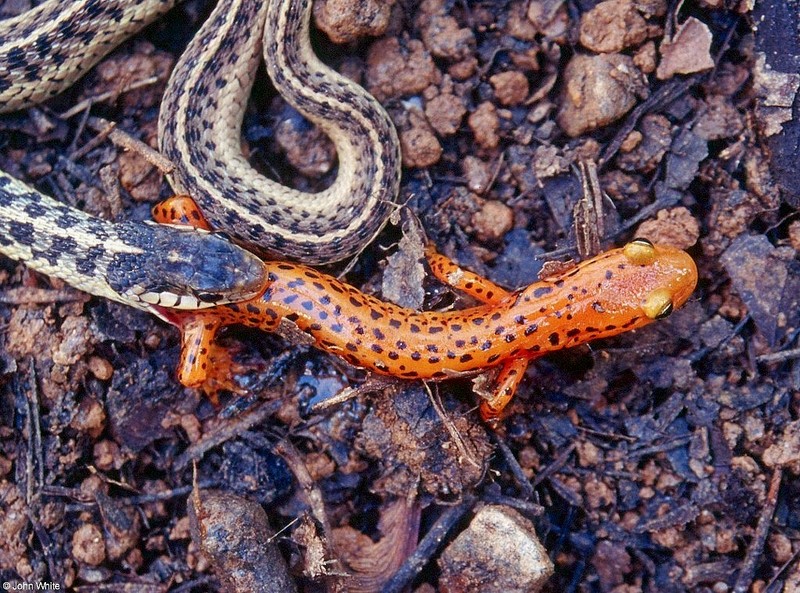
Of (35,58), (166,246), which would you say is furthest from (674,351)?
(35,58)

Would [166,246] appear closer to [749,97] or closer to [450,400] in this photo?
[450,400]

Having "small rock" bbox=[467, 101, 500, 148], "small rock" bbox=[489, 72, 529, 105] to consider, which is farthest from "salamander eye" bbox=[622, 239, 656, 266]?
"small rock" bbox=[489, 72, 529, 105]

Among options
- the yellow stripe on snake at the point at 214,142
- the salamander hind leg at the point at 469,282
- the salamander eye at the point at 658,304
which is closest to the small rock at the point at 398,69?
the yellow stripe on snake at the point at 214,142

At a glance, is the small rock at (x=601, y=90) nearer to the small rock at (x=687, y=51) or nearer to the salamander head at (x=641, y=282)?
the small rock at (x=687, y=51)

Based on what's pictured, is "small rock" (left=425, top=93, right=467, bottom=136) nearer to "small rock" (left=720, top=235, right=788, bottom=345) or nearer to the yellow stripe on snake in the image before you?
the yellow stripe on snake

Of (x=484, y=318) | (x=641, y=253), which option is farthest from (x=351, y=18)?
(x=641, y=253)

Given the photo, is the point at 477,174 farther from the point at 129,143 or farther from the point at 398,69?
the point at 129,143
